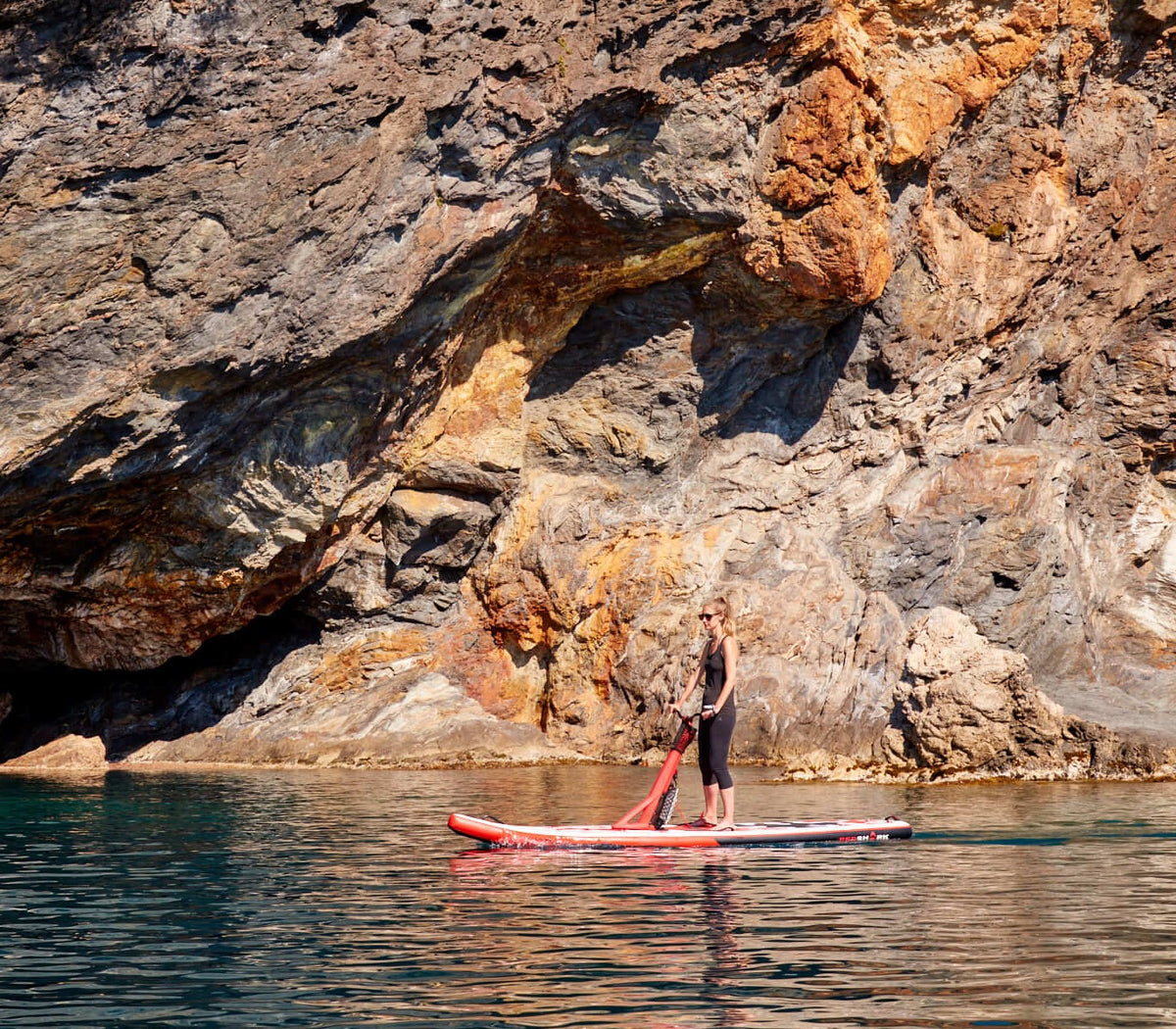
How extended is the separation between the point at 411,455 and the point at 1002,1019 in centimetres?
2288

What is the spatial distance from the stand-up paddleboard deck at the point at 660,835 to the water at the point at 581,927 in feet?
0.64

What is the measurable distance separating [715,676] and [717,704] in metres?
0.31

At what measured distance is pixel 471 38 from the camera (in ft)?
77.2

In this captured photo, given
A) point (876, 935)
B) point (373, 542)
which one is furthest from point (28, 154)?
point (876, 935)

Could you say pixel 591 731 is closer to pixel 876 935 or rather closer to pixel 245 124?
pixel 245 124

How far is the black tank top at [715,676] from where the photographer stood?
14.4 meters

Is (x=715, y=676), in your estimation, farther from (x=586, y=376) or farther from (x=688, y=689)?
(x=586, y=376)

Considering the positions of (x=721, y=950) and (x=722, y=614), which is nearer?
(x=721, y=950)

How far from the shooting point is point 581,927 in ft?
30.5

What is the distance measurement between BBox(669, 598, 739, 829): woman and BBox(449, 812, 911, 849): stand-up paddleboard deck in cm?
27

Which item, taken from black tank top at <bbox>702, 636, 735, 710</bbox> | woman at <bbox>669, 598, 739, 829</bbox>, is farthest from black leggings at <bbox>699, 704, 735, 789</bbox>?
black tank top at <bbox>702, 636, 735, 710</bbox>

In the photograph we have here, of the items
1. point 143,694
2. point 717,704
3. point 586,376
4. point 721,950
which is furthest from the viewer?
point 586,376

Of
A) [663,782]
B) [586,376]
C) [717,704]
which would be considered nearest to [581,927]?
[663,782]

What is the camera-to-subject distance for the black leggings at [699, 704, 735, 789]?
46.9 ft
